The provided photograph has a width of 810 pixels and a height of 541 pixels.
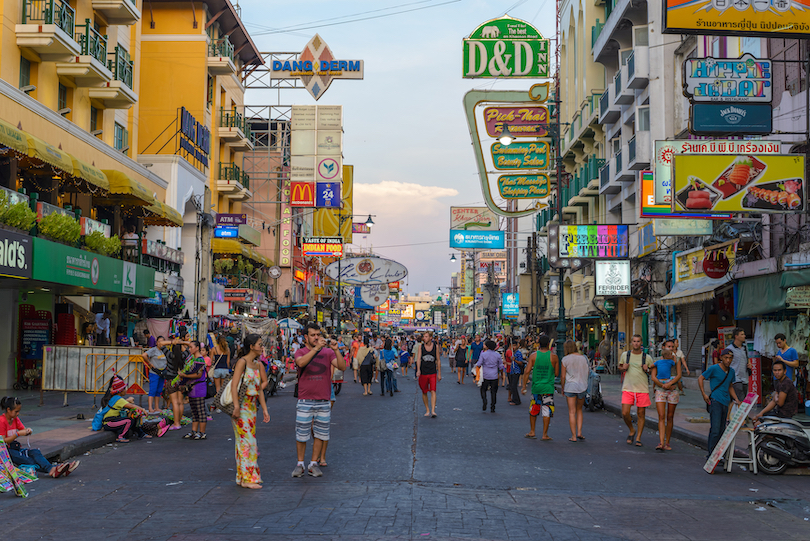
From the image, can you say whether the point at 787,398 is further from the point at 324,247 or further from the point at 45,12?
the point at 324,247

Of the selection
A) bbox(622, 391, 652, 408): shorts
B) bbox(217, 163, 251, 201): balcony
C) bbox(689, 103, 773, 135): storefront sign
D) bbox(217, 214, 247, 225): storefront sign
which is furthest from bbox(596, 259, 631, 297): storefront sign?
bbox(217, 163, 251, 201): balcony

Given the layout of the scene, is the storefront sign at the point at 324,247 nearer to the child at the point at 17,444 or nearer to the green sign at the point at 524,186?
the green sign at the point at 524,186

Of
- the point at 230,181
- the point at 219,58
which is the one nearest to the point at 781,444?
the point at 219,58

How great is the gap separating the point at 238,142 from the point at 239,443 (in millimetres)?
35229

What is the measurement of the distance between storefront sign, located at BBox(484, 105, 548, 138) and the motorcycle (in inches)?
781

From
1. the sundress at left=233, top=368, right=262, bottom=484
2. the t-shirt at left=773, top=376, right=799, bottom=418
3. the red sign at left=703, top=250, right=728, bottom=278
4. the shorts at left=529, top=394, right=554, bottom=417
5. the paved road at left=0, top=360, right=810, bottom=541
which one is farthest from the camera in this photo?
the red sign at left=703, top=250, right=728, bottom=278

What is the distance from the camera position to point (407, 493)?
340 inches

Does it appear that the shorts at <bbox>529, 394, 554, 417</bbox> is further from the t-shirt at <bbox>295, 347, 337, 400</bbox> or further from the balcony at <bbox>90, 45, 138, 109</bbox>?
the balcony at <bbox>90, 45, 138, 109</bbox>

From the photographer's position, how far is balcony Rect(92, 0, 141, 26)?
85.1 ft

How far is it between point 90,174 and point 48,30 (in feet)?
13.8

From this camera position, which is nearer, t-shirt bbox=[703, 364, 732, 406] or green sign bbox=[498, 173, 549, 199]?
t-shirt bbox=[703, 364, 732, 406]

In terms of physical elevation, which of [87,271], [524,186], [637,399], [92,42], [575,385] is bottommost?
[637,399]

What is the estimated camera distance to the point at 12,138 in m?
16.3

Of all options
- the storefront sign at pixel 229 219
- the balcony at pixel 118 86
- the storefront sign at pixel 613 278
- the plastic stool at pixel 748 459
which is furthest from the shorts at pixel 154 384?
the storefront sign at pixel 229 219
